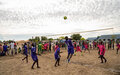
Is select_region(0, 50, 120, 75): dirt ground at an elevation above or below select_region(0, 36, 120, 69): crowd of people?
below

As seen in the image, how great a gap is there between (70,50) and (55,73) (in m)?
1.96

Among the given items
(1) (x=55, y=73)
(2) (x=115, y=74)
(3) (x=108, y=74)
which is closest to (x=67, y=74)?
(1) (x=55, y=73)

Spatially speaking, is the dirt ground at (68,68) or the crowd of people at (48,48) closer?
the dirt ground at (68,68)

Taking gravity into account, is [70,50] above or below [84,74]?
above

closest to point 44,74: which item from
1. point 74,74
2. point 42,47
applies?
→ point 74,74

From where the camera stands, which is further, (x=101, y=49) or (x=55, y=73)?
(x=101, y=49)

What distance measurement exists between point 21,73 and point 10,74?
64 centimetres

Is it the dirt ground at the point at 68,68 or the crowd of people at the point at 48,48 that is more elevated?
the crowd of people at the point at 48,48

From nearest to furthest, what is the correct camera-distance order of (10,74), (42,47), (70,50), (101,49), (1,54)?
(10,74), (70,50), (101,49), (1,54), (42,47)

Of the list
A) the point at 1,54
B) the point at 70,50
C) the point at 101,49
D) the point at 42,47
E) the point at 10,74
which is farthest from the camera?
the point at 42,47

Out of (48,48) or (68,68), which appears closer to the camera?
(68,68)

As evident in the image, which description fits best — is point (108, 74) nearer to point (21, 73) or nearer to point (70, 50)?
point (70, 50)

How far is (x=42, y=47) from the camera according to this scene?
554 inches

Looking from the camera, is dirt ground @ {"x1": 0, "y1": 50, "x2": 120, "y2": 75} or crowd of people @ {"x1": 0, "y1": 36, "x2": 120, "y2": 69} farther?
crowd of people @ {"x1": 0, "y1": 36, "x2": 120, "y2": 69}
